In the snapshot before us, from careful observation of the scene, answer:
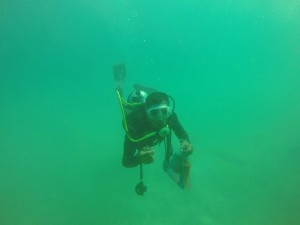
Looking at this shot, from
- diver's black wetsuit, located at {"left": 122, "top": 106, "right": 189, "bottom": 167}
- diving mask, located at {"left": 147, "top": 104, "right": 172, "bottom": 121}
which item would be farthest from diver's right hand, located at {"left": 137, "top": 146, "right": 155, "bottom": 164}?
diving mask, located at {"left": 147, "top": 104, "right": 172, "bottom": 121}

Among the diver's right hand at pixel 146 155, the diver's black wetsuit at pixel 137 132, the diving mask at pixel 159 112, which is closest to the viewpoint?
the diver's right hand at pixel 146 155

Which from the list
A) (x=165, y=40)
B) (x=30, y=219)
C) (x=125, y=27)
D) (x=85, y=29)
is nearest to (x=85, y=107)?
→ (x=30, y=219)

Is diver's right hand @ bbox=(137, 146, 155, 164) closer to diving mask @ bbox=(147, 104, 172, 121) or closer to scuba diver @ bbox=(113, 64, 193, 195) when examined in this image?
scuba diver @ bbox=(113, 64, 193, 195)

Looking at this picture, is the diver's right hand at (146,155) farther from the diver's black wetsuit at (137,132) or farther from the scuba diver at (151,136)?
the diver's black wetsuit at (137,132)

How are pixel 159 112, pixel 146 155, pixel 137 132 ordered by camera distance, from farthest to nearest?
1. pixel 137 132
2. pixel 159 112
3. pixel 146 155

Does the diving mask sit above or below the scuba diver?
above

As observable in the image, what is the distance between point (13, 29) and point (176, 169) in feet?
229

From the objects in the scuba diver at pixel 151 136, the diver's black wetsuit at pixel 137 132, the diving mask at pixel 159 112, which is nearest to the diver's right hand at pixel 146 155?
the scuba diver at pixel 151 136

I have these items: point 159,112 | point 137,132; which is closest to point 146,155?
point 137,132

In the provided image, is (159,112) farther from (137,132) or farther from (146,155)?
(146,155)

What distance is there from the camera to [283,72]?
207 ft

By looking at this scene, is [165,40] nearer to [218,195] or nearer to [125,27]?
[125,27]

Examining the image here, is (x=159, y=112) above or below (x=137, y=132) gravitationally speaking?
above

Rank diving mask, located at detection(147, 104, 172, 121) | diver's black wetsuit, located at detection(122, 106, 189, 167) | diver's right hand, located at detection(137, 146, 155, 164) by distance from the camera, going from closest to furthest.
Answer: diver's right hand, located at detection(137, 146, 155, 164), diving mask, located at detection(147, 104, 172, 121), diver's black wetsuit, located at detection(122, 106, 189, 167)
